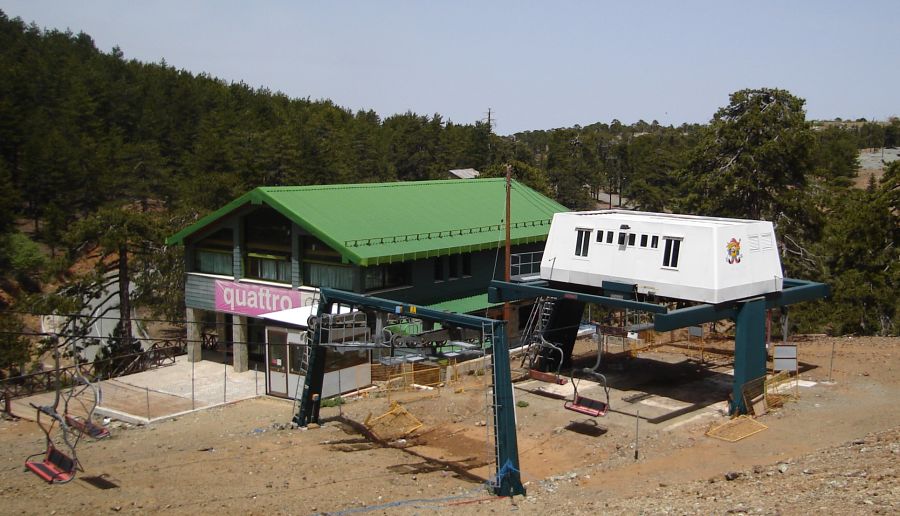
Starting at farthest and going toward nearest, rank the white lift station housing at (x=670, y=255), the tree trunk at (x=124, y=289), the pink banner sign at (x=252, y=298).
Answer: the tree trunk at (x=124, y=289)
the pink banner sign at (x=252, y=298)
the white lift station housing at (x=670, y=255)

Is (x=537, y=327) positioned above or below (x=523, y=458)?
above

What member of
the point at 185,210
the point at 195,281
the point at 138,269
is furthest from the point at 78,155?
the point at 195,281

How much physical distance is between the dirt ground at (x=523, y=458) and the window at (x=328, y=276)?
18.5 ft

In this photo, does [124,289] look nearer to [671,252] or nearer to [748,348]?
[671,252]

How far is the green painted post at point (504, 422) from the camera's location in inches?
741

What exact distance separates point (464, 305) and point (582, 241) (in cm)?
808

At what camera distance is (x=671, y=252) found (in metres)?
25.6

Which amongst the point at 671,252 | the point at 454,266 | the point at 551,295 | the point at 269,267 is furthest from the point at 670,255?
the point at 269,267

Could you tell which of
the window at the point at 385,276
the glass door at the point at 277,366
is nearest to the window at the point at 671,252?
the window at the point at 385,276

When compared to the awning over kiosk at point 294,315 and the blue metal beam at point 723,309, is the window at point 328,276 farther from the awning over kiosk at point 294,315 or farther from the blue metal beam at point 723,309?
the blue metal beam at point 723,309

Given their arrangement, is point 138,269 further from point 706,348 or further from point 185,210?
point 706,348

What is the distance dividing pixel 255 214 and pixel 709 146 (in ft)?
78.8

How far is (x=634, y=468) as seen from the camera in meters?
21.1

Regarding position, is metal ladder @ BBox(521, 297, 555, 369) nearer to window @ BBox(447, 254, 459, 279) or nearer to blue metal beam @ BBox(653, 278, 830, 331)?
window @ BBox(447, 254, 459, 279)
